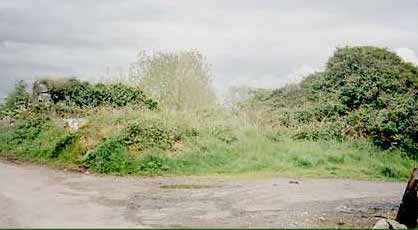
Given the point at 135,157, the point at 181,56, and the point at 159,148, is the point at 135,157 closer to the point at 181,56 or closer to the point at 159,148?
the point at 159,148

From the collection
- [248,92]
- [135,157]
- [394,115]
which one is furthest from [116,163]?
[248,92]

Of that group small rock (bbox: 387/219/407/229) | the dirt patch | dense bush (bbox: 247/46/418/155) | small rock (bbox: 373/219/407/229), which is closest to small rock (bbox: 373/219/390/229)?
small rock (bbox: 373/219/407/229)

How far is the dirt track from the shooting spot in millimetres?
11828

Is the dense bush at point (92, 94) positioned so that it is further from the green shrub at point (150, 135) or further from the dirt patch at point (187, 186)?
the dirt patch at point (187, 186)

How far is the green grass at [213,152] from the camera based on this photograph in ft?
69.5

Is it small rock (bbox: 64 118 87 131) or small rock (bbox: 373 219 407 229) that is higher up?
small rock (bbox: 64 118 87 131)

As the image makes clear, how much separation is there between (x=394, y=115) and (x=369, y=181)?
8239mm

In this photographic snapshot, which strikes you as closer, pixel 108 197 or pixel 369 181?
pixel 108 197

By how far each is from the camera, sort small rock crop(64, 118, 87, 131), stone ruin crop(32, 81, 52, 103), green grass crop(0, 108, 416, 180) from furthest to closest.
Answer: stone ruin crop(32, 81, 52, 103), small rock crop(64, 118, 87, 131), green grass crop(0, 108, 416, 180)

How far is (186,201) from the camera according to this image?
1447 centimetres

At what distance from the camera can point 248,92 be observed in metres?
39.2

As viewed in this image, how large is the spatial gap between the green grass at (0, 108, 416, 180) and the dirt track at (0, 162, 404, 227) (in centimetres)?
160

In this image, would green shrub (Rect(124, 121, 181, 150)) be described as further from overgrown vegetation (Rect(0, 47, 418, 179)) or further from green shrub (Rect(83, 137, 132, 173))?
green shrub (Rect(83, 137, 132, 173))

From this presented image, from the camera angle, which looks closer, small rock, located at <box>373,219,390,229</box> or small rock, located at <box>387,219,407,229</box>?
small rock, located at <box>373,219,390,229</box>
